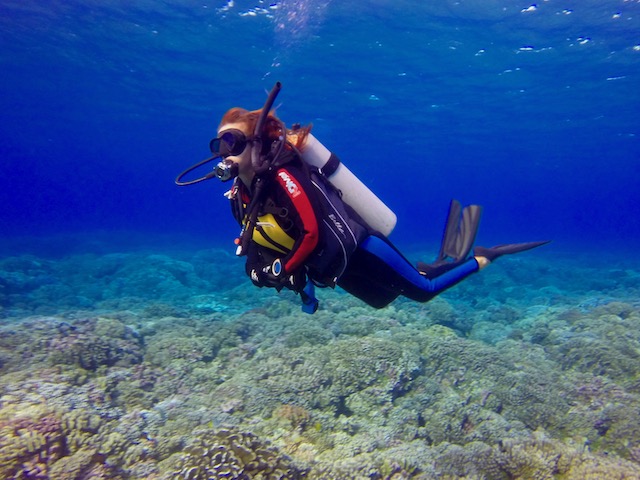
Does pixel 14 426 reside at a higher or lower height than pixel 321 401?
higher

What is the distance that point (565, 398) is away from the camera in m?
5.85

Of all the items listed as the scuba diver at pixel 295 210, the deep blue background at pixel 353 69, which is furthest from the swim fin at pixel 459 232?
the deep blue background at pixel 353 69

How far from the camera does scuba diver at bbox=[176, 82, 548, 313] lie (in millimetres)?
3203

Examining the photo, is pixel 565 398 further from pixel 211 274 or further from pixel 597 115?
pixel 597 115

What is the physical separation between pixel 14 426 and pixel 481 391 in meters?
5.89

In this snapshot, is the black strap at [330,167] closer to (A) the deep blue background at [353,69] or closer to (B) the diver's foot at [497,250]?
(B) the diver's foot at [497,250]

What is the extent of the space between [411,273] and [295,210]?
186 centimetres

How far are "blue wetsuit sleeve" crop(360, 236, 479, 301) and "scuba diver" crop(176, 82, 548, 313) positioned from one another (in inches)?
0.5

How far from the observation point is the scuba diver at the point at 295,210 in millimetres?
3203

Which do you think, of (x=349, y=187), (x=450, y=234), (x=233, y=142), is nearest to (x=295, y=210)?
(x=233, y=142)

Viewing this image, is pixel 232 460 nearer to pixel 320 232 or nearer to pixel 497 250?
pixel 320 232

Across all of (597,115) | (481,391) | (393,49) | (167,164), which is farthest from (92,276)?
(167,164)

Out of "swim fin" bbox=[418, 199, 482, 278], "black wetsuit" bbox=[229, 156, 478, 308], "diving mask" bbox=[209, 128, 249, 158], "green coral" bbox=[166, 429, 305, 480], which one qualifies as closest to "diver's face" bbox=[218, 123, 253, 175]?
"diving mask" bbox=[209, 128, 249, 158]

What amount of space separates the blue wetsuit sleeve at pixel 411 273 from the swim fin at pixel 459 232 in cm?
29
